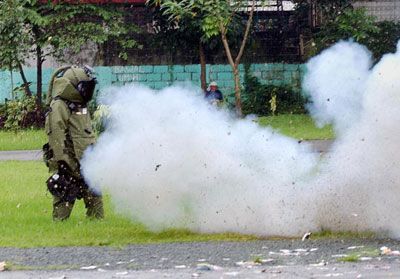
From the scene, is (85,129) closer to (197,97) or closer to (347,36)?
(197,97)

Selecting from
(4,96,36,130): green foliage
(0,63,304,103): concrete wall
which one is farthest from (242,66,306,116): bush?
(4,96,36,130): green foliage

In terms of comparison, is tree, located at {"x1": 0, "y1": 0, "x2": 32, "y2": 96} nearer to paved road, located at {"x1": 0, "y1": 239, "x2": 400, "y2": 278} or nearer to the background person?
the background person

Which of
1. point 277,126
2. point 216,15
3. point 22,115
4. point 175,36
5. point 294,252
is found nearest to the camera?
point 294,252

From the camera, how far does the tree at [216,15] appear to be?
87.1ft

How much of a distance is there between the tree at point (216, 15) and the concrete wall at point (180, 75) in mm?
1583

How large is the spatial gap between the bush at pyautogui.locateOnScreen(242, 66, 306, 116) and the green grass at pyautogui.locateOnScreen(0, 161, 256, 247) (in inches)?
592

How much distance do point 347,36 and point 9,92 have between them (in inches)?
372

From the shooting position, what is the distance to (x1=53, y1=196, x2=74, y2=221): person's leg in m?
12.7

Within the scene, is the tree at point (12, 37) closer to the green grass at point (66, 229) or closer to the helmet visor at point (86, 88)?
the green grass at point (66, 229)

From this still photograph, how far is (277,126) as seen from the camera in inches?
923

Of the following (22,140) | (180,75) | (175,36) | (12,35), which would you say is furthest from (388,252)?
(180,75)

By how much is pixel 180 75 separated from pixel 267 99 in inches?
108

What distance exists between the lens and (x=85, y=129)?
12.5 m

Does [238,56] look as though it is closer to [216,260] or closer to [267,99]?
[267,99]
